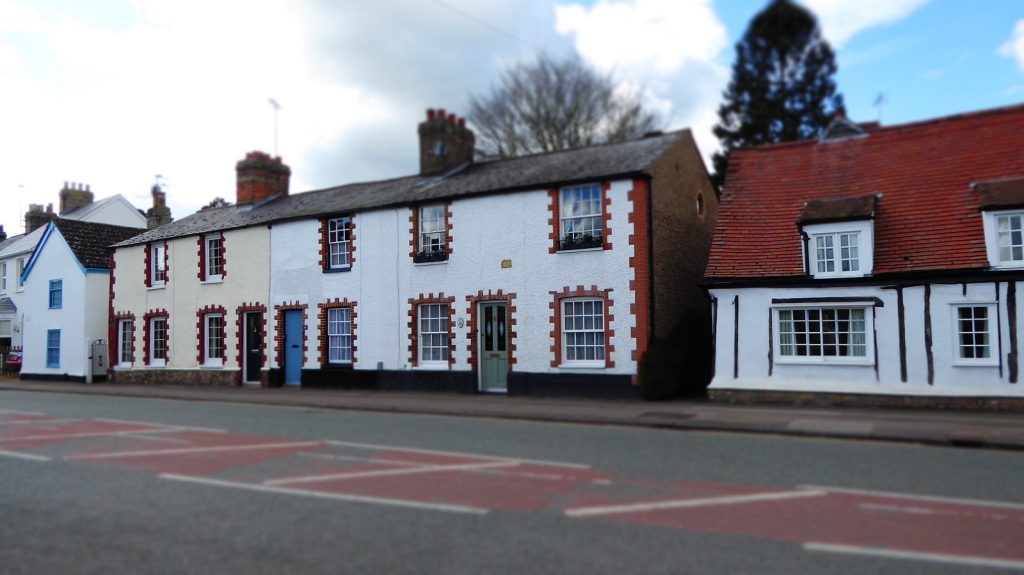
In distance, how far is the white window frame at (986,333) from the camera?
15.3 metres

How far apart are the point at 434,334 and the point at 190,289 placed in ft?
37.7

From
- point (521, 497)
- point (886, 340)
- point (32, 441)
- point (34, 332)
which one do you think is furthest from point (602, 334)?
point (34, 332)

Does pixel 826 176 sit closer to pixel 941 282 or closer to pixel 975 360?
pixel 941 282

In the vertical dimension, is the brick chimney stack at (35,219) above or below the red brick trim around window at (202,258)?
above

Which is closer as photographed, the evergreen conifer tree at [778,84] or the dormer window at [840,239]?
the dormer window at [840,239]

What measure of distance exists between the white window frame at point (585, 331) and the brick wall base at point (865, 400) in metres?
2.89

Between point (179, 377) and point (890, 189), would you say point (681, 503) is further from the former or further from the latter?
point (179, 377)

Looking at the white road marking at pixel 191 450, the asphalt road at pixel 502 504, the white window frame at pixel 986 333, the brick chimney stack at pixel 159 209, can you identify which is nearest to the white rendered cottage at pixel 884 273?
the white window frame at pixel 986 333

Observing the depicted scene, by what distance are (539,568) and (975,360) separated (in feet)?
46.3

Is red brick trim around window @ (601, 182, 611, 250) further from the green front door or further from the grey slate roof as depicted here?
the green front door

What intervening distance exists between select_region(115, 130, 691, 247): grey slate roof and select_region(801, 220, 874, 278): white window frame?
4.36 meters

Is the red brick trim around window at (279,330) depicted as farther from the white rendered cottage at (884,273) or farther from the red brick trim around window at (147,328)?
the white rendered cottage at (884,273)

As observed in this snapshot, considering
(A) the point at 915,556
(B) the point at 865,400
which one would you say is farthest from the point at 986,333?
(A) the point at 915,556

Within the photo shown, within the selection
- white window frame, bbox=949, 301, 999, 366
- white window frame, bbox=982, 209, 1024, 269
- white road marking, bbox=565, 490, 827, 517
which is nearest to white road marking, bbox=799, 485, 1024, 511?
A: white road marking, bbox=565, 490, 827, 517
